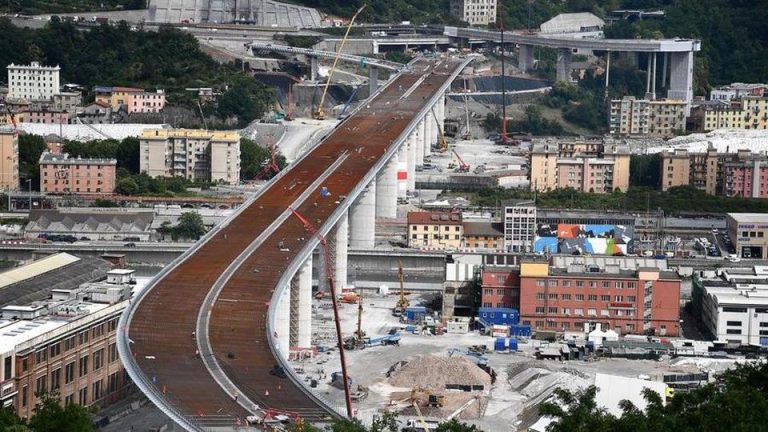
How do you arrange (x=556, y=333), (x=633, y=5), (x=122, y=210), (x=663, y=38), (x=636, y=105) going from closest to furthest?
(x=556, y=333)
(x=122, y=210)
(x=636, y=105)
(x=663, y=38)
(x=633, y=5)

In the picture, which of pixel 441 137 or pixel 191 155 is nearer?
pixel 191 155

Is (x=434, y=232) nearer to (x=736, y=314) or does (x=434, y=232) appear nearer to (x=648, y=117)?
(x=736, y=314)

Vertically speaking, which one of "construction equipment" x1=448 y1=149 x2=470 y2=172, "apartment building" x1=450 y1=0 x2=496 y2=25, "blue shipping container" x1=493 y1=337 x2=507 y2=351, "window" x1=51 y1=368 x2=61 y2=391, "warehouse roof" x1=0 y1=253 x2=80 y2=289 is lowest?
"blue shipping container" x1=493 y1=337 x2=507 y2=351

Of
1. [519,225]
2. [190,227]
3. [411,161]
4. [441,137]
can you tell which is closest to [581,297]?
[519,225]

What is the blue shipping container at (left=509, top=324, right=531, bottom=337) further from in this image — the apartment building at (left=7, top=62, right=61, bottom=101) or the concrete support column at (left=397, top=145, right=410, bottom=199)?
the apartment building at (left=7, top=62, right=61, bottom=101)

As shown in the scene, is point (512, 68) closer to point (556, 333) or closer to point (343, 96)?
point (343, 96)

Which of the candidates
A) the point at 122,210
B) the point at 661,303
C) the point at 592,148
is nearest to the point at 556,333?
the point at 661,303

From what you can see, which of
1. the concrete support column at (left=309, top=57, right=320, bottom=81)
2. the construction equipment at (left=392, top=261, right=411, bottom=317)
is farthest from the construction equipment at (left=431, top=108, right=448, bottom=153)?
the construction equipment at (left=392, top=261, right=411, bottom=317)
